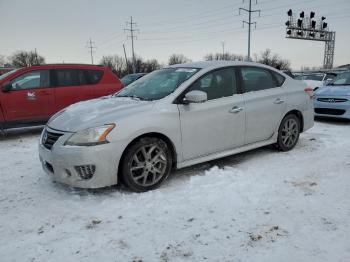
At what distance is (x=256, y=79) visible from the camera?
17.2 feet

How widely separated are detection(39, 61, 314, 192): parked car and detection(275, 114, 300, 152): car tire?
2cm

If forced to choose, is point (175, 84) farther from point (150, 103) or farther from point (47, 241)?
point (47, 241)

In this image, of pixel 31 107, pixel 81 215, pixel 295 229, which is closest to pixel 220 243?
pixel 295 229

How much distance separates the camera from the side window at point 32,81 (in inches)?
291

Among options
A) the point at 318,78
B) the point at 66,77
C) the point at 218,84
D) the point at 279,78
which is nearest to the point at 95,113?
the point at 218,84

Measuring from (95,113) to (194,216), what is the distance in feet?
5.75

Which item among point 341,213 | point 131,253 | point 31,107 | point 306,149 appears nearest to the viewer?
point 131,253

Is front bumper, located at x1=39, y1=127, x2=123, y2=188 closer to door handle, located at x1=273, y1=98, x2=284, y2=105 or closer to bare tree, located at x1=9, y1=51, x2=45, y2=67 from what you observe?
door handle, located at x1=273, y1=98, x2=284, y2=105

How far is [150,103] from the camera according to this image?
4098 mm

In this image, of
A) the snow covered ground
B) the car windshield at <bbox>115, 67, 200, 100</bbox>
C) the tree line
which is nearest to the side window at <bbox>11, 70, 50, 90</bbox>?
the snow covered ground

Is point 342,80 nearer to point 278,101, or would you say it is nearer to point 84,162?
point 278,101

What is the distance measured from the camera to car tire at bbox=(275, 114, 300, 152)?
5.54 m

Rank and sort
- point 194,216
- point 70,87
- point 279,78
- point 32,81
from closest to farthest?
point 194,216
point 279,78
point 32,81
point 70,87

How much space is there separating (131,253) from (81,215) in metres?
0.96
